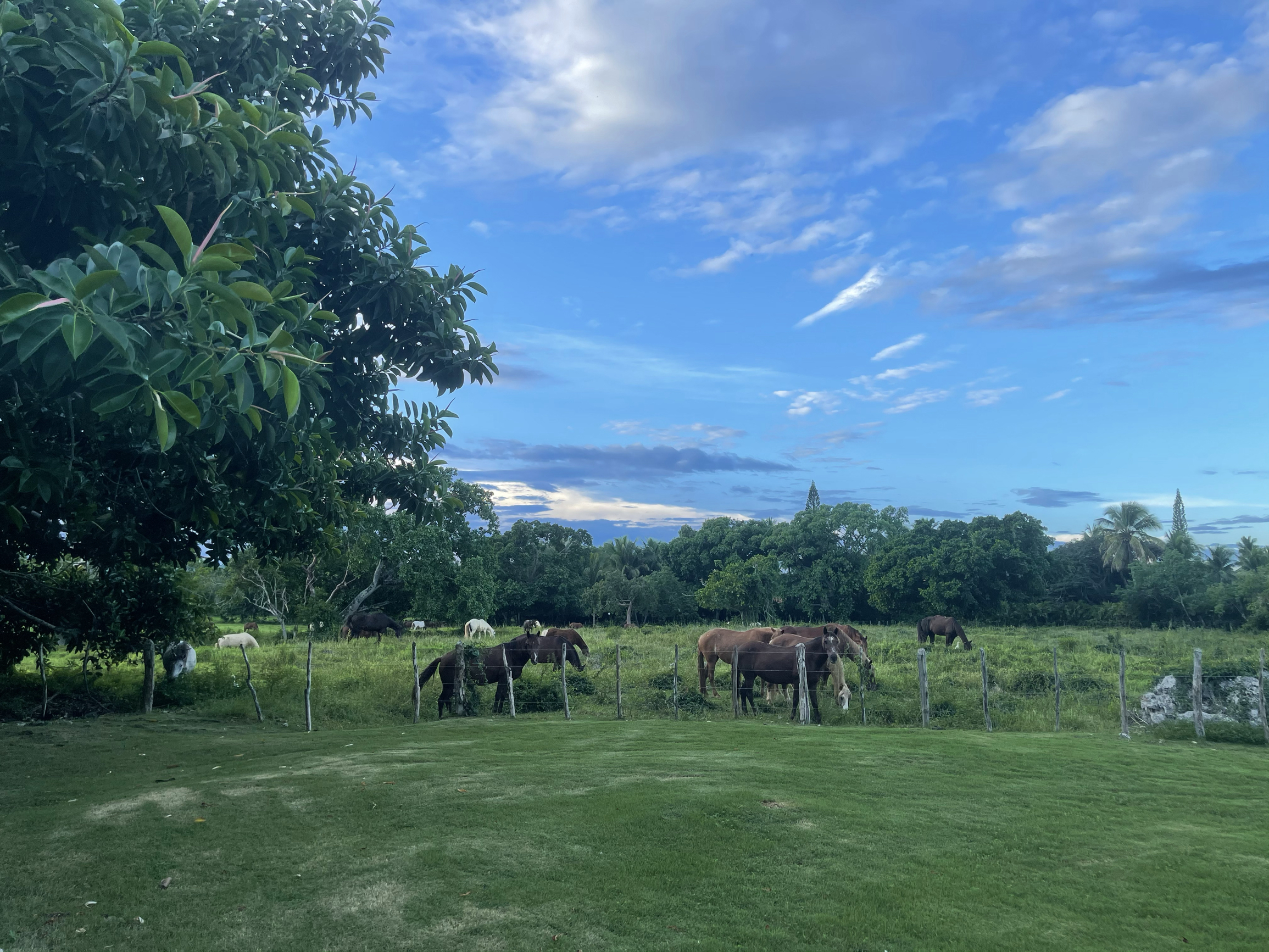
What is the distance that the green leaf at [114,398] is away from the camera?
14.0 feet

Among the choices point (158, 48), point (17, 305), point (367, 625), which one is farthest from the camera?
point (367, 625)

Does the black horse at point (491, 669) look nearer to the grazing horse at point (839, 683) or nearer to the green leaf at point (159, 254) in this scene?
the grazing horse at point (839, 683)

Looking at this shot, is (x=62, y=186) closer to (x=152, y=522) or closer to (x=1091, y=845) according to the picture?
(x=152, y=522)

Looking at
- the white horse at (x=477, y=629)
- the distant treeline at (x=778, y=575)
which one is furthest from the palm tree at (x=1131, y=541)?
the white horse at (x=477, y=629)

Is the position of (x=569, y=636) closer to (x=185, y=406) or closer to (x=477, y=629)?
(x=477, y=629)

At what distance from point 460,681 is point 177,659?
7.24m

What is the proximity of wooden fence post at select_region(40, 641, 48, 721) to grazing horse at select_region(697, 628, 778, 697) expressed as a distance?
9.78 m

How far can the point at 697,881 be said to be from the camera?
6.02 metres

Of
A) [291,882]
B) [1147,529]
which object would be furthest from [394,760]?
[1147,529]

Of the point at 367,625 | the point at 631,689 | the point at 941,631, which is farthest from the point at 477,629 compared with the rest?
the point at 941,631

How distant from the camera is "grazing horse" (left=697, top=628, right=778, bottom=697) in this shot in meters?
19.4

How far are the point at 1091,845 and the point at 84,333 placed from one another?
863 centimetres

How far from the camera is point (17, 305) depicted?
3754 millimetres

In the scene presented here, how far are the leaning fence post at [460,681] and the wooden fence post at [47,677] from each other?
624 cm
